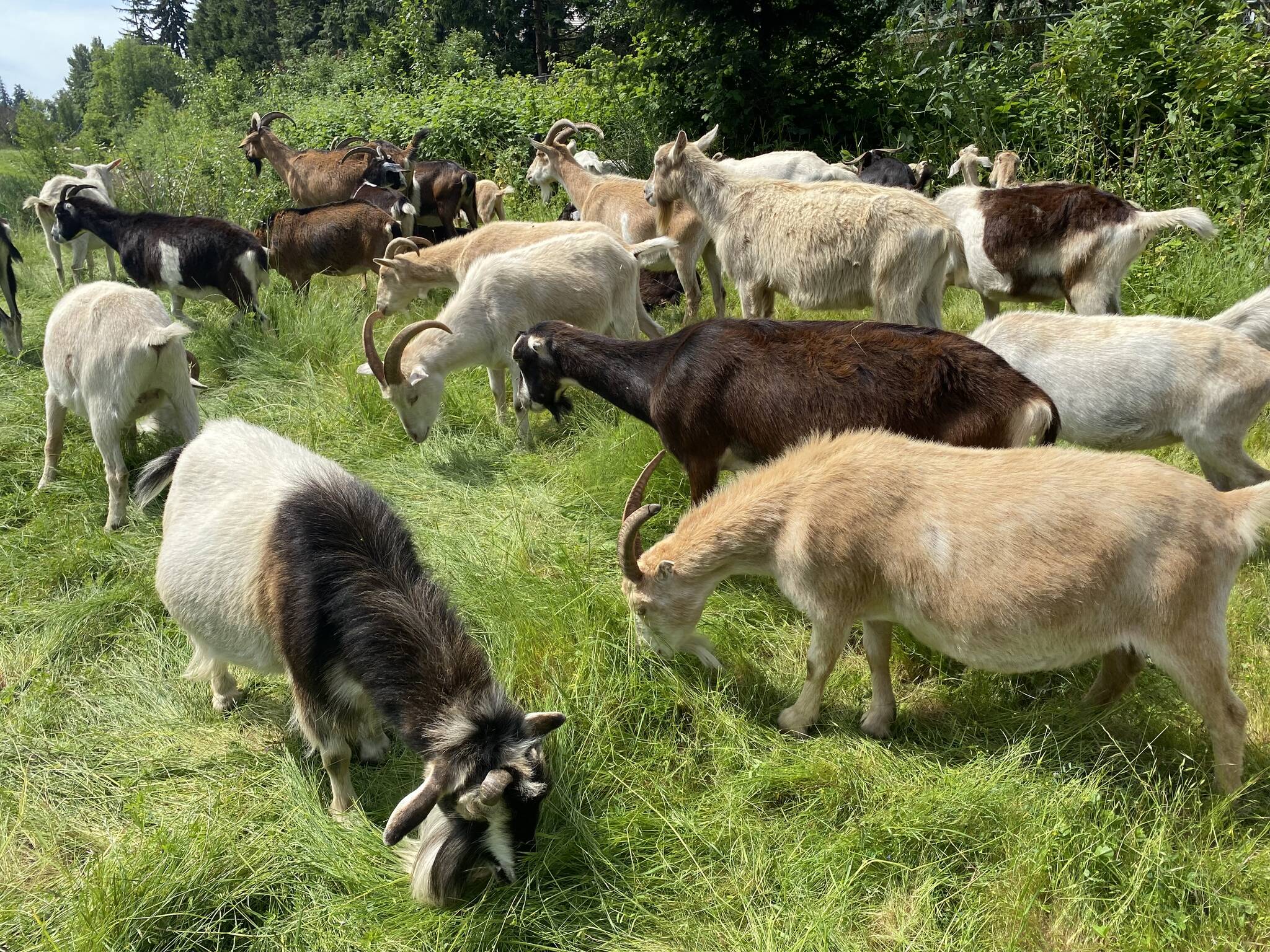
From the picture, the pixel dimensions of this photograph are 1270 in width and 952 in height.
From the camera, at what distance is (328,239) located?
8.73 meters

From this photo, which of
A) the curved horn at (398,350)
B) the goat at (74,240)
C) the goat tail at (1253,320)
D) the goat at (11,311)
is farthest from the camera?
the goat at (74,240)

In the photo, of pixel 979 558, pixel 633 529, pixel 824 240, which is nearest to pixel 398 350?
pixel 824 240

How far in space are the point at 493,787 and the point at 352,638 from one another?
727mm

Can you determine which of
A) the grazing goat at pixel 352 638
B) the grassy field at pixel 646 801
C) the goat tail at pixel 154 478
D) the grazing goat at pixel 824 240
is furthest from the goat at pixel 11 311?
the grazing goat at pixel 824 240

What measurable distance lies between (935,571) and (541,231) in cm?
498

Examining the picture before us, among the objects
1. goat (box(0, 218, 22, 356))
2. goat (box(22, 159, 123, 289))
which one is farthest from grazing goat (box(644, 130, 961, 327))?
goat (box(22, 159, 123, 289))

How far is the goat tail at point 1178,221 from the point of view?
5.36m

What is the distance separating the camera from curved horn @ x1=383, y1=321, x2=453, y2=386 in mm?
5730

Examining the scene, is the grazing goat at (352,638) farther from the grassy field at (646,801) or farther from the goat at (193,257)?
the goat at (193,257)

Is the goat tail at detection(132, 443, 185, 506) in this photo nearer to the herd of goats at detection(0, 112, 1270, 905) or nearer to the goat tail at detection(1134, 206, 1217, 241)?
the herd of goats at detection(0, 112, 1270, 905)

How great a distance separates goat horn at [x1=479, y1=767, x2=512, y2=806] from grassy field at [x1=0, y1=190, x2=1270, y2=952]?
43cm

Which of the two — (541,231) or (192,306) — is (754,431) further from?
(192,306)

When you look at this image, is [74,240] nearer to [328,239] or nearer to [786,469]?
[328,239]

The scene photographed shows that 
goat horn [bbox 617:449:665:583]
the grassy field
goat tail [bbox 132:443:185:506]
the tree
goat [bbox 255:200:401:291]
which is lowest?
the grassy field
